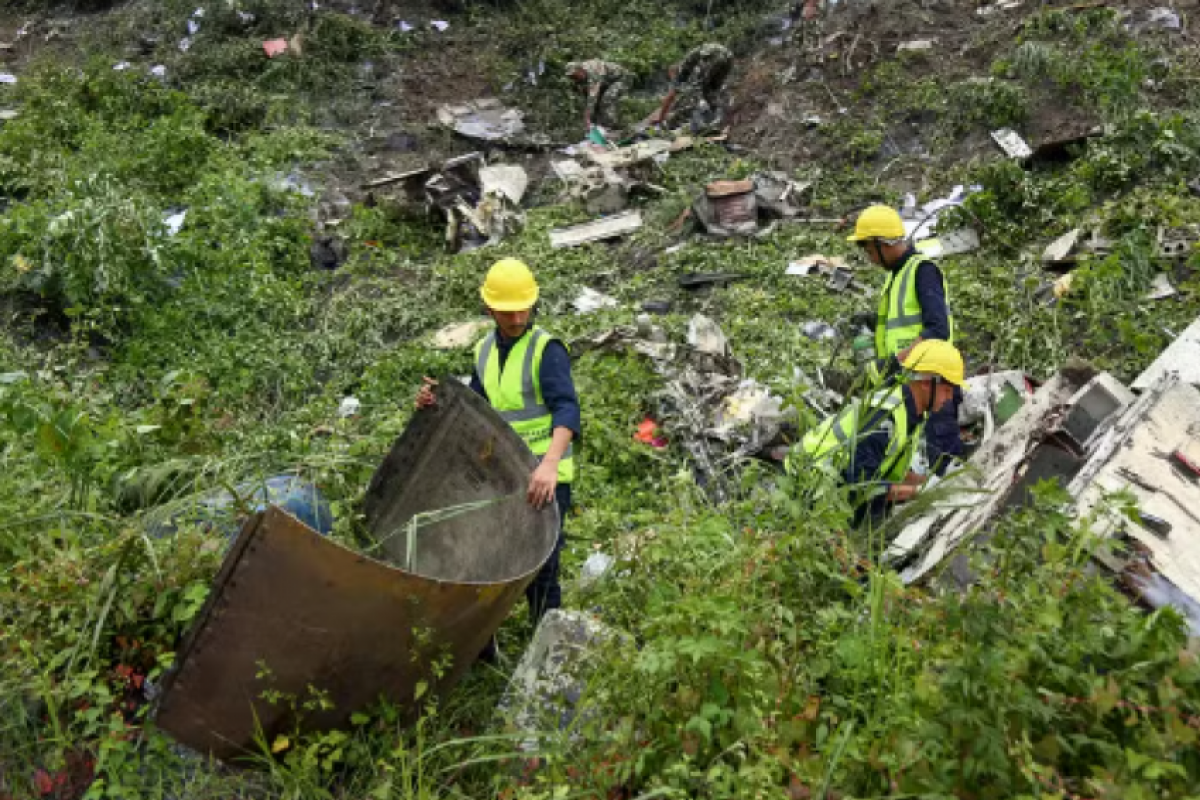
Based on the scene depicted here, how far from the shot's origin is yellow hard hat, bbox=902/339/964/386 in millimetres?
3836

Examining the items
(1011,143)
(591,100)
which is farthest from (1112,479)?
(591,100)

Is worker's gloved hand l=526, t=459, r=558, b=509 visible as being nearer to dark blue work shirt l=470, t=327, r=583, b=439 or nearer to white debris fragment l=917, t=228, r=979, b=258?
dark blue work shirt l=470, t=327, r=583, b=439

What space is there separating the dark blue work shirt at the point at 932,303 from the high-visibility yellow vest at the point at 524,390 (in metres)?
1.91

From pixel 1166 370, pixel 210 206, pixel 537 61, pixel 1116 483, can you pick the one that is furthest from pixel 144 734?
pixel 537 61

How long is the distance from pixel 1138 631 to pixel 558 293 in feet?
18.6

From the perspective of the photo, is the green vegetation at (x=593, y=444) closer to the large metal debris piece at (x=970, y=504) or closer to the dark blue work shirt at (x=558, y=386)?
the large metal debris piece at (x=970, y=504)

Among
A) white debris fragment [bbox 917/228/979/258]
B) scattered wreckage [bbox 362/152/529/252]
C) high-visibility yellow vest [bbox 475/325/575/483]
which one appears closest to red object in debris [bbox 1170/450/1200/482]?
high-visibility yellow vest [bbox 475/325/575/483]

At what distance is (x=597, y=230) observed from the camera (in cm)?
838

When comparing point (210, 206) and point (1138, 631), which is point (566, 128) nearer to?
point (210, 206)

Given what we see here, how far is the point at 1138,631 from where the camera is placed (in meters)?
2.04

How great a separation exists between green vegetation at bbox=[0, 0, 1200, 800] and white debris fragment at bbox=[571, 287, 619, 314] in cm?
13

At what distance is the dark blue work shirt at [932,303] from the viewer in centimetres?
436

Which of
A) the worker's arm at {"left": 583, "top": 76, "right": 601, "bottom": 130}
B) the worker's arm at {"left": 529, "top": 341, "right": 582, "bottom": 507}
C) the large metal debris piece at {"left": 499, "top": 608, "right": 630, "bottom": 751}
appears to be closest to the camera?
the large metal debris piece at {"left": 499, "top": 608, "right": 630, "bottom": 751}

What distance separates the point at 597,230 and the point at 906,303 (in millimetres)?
4287
